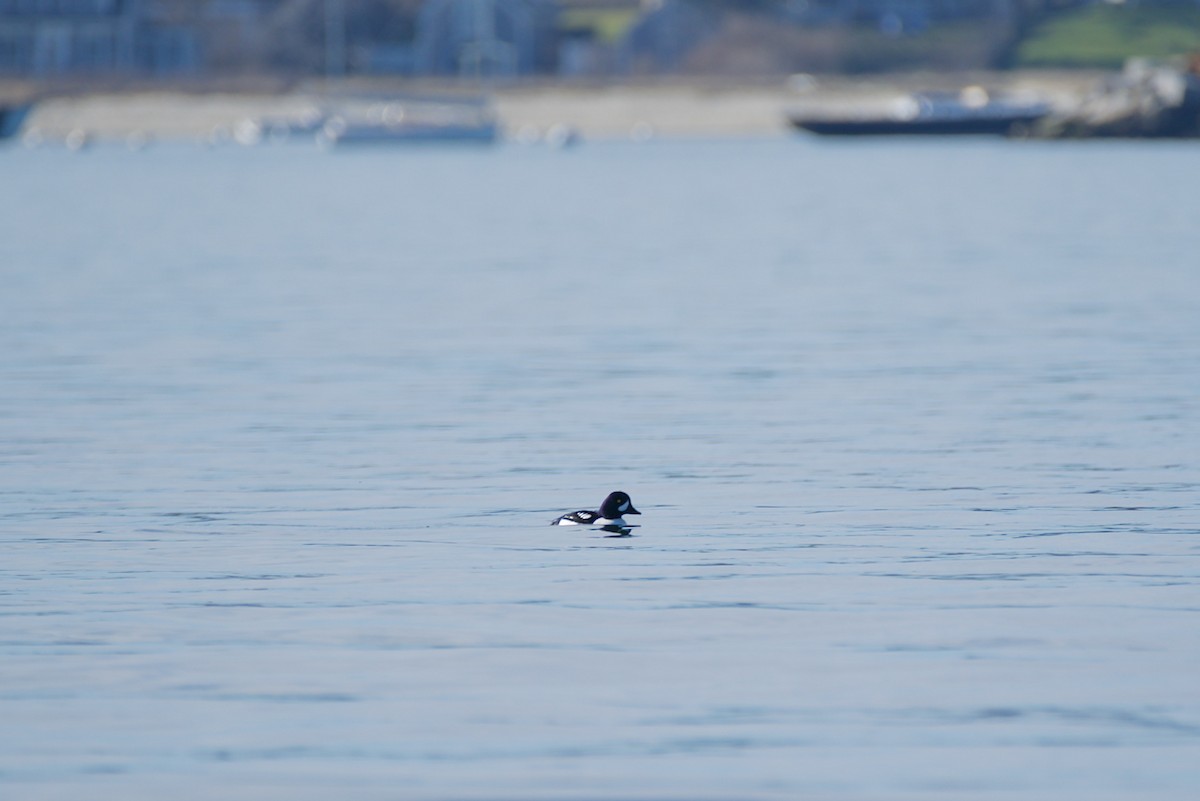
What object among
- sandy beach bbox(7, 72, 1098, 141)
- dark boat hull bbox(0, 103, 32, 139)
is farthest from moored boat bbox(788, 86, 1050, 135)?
dark boat hull bbox(0, 103, 32, 139)

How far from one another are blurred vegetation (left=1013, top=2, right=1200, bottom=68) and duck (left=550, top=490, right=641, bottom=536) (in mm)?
135413

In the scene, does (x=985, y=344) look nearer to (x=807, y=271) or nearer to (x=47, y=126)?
(x=807, y=271)

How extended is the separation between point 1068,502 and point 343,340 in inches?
538

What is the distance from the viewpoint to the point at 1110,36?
149000mm

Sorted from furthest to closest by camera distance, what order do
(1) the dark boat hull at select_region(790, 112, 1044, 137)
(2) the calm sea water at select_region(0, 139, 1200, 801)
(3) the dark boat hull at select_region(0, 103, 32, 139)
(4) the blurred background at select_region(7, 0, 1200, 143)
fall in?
(4) the blurred background at select_region(7, 0, 1200, 143) → (3) the dark boat hull at select_region(0, 103, 32, 139) → (1) the dark boat hull at select_region(790, 112, 1044, 137) → (2) the calm sea water at select_region(0, 139, 1200, 801)

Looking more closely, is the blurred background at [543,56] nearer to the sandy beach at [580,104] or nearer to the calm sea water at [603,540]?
the sandy beach at [580,104]

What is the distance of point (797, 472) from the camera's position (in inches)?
650

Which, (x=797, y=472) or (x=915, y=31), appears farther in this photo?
(x=915, y=31)

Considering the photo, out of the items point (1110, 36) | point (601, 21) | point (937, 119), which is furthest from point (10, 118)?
point (1110, 36)

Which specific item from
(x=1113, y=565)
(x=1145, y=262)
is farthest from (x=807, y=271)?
(x=1113, y=565)

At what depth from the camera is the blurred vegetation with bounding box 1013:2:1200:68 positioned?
146 meters

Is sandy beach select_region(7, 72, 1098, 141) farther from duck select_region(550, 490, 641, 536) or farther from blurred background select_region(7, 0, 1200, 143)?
duck select_region(550, 490, 641, 536)

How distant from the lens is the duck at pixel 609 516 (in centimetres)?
1400

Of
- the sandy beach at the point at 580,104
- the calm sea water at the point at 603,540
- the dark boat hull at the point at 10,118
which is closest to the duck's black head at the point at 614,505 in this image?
the calm sea water at the point at 603,540
